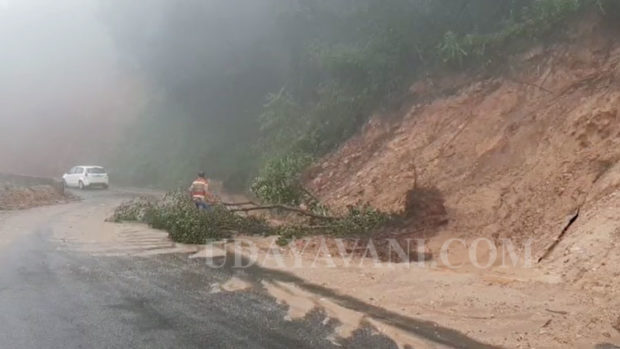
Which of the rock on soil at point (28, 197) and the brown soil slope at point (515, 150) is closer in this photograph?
the brown soil slope at point (515, 150)

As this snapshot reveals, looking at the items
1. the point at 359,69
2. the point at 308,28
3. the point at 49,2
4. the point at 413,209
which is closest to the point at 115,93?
the point at 49,2

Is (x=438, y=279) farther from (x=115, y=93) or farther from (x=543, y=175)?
(x=115, y=93)

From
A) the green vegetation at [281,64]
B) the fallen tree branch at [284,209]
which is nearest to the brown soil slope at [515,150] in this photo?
the green vegetation at [281,64]

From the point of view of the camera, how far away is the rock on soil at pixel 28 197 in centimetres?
2260

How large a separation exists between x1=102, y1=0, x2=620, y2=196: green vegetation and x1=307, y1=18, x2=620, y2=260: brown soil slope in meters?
1.02

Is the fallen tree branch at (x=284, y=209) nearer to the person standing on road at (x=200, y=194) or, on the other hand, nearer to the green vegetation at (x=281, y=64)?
the green vegetation at (x=281, y=64)

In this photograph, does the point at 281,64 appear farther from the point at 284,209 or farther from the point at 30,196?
the point at 284,209

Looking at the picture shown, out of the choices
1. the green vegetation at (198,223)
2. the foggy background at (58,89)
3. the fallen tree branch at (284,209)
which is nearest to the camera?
the fallen tree branch at (284,209)

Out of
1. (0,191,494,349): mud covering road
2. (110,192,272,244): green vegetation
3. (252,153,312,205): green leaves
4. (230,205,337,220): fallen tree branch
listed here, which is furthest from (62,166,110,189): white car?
(0,191,494,349): mud covering road

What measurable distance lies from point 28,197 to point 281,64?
11610 mm

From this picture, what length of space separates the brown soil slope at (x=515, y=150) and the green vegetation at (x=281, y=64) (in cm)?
102

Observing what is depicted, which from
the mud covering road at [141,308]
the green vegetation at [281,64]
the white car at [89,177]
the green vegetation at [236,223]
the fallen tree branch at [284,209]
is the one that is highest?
the green vegetation at [281,64]

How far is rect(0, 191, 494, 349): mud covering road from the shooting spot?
6.02 m

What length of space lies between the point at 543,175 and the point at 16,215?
16203 millimetres
